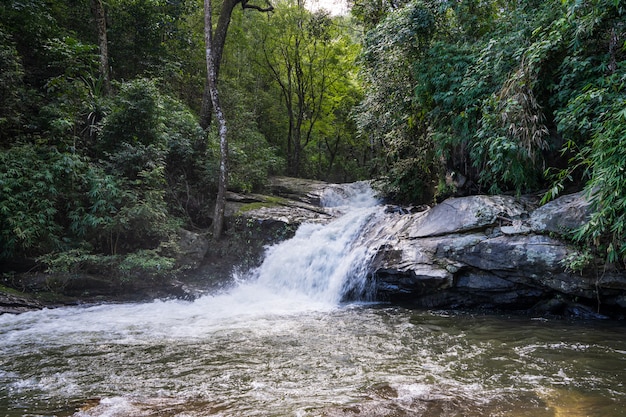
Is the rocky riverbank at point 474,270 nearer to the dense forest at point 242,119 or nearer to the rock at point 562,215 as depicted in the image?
the rock at point 562,215

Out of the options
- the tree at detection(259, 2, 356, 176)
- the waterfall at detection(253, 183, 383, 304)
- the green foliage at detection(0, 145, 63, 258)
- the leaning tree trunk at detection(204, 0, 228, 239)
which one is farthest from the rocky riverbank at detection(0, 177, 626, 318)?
the tree at detection(259, 2, 356, 176)

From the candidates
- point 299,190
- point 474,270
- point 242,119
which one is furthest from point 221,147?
point 474,270

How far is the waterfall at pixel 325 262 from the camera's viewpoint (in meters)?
8.59

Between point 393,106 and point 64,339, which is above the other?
point 393,106

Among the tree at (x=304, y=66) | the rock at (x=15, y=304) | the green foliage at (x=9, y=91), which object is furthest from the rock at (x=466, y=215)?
the tree at (x=304, y=66)

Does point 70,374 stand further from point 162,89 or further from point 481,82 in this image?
point 162,89

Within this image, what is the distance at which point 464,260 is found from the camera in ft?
23.2

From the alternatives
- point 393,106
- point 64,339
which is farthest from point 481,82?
point 64,339

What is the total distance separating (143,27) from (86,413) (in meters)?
13.8

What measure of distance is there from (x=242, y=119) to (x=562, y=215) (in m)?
11.5

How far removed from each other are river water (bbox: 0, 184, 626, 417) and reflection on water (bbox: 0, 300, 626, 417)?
20 millimetres

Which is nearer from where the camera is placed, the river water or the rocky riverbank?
the river water

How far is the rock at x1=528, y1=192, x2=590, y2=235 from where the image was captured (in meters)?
6.16

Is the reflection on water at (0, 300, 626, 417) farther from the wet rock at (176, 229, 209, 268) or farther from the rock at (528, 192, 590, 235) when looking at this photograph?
the wet rock at (176, 229, 209, 268)
